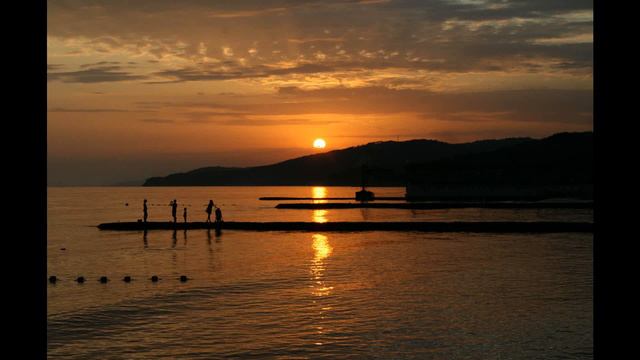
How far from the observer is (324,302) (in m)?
26.2

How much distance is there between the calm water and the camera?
63.1 ft

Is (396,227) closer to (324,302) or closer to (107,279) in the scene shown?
(107,279)

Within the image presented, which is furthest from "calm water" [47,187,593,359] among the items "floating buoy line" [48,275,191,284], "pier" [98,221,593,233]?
"pier" [98,221,593,233]

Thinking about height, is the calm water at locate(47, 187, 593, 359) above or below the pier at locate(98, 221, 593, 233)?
below

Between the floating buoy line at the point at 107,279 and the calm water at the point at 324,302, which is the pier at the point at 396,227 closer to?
the calm water at the point at 324,302

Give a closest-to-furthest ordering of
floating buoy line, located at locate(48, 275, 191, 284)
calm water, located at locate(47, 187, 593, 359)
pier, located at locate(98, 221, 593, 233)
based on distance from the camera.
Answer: calm water, located at locate(47, 187, 593, 359) → floating buoy line, located at locate(48, 275, 191, 284) → pier, located at locate(98, 221, 593, 233)

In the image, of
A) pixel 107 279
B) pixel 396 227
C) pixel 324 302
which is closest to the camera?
pixel 324 302

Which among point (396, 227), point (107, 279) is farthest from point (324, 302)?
point (396, 227)

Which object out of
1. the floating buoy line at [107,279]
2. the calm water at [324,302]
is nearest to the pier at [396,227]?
the calm water at [324,302]

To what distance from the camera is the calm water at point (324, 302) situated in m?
19.2

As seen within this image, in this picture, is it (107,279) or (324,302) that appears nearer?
(324,302)

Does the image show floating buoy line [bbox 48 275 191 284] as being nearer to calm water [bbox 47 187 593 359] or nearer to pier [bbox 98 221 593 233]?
calm water [bbox 47 187 593 359]
